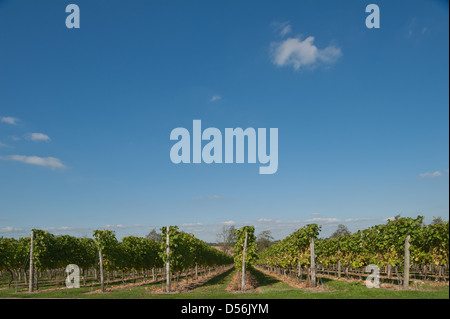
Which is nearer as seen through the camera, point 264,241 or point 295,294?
point 295,294

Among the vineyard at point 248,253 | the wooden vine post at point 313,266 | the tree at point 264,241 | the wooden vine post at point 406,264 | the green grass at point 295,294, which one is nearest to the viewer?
the green grass at point 295,294

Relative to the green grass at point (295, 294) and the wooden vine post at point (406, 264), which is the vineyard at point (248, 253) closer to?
the wooden vine post at point (406, 264)

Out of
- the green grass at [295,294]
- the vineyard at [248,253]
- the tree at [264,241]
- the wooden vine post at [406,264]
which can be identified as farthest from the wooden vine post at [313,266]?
the tree at [264,241]

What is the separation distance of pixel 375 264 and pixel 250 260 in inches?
411

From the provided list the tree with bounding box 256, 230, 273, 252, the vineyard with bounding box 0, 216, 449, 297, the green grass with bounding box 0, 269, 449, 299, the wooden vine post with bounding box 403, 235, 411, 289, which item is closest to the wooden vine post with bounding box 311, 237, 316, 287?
the vineyard with bounding box 0, 216, 449, 297

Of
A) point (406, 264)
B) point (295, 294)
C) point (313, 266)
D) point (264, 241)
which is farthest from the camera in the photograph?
point (264, 241)

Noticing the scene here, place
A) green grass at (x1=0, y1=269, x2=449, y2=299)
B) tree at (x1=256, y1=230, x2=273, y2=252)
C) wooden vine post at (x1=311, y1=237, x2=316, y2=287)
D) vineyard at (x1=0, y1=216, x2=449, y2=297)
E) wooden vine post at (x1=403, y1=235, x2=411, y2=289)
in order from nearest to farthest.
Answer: green grass at (x1=0, y1=269, x2=449, y2=299), wooden vine post at (x1=403, y1=235, x2=411, y2=289), vineyard at (x1=0, y1=216, x2=449, y2=297), wooden vine post at (x1=311, y1=237, x2=316, y2=287), tree at (x1=256, y1=230, x2=273, y2=252)

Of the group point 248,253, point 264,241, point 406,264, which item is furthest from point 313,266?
point 264,241

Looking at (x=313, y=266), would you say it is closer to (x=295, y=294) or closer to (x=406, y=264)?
(x=295, y=294)

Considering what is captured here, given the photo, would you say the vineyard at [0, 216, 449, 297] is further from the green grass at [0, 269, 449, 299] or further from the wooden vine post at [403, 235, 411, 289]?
the green grass at [0, 269, 449, 299]

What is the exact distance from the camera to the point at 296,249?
2583 centimetres

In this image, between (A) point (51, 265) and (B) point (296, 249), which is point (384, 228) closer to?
(B) point (296, 249)

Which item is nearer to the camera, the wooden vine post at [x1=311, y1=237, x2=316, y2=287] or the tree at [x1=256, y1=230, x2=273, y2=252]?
the wooden vine post at [x1=311, y1=237, x2=316, y2=287]
